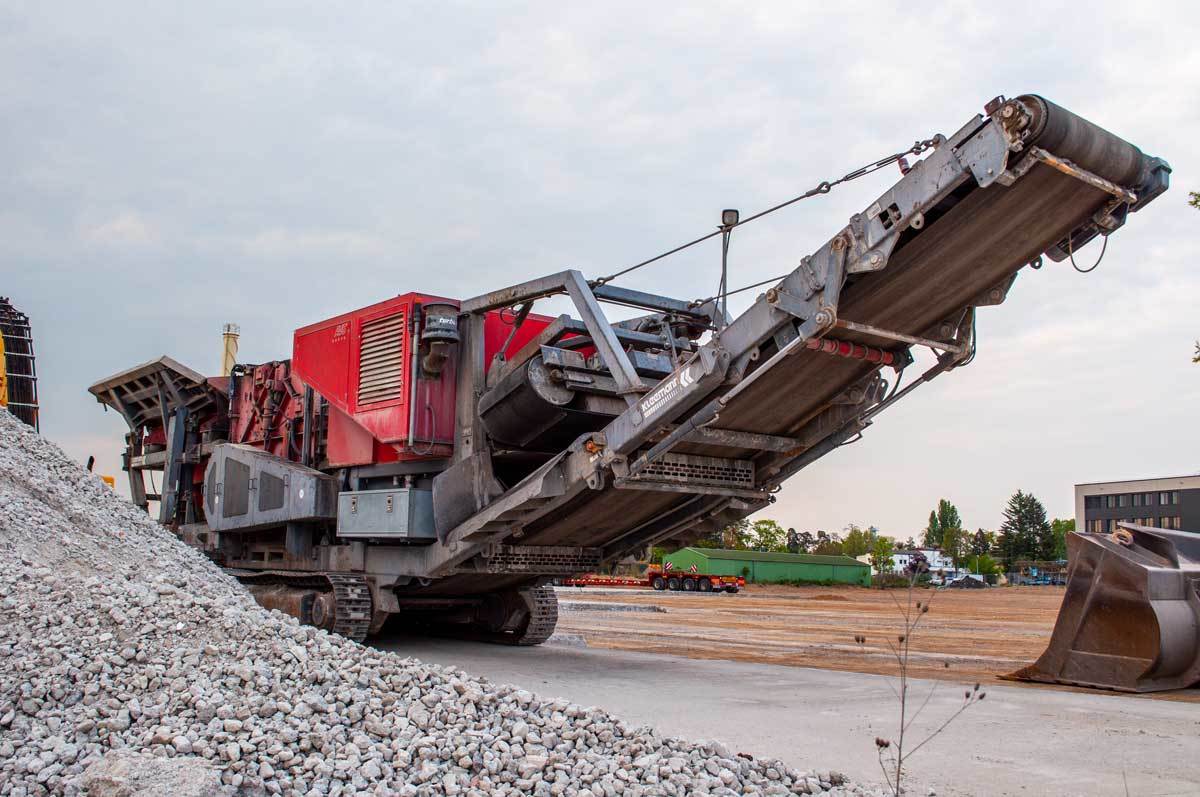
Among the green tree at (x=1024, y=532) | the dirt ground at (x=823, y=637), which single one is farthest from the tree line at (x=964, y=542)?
the dirt ground at (x=823, y=637)

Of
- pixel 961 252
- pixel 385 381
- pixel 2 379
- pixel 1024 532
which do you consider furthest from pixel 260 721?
pixel 1024 532

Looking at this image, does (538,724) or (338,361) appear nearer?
(538,724)

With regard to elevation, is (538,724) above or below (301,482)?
below

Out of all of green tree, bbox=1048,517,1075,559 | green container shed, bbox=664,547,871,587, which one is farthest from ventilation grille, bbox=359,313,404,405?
green tree, bbox=1048,517,1075,559

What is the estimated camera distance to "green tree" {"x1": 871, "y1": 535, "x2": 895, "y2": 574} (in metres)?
86.9

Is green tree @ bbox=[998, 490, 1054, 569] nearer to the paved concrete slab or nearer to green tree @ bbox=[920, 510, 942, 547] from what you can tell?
green tree @ bbox=[920, 510, 942, 547]

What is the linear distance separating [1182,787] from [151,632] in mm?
5700

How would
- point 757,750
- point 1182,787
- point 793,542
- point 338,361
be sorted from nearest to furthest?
point 1182,787, point 757,750, point 338,361, point 793,542

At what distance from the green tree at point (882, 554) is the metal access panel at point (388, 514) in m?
72.5

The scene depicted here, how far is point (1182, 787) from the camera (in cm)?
531

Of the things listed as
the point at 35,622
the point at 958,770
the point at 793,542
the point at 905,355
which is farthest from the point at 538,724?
the point at 793,542

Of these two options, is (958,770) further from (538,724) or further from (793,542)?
(793,542)

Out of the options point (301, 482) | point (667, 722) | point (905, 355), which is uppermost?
point (905, 355)

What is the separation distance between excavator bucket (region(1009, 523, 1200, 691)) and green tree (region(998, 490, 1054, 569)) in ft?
322
